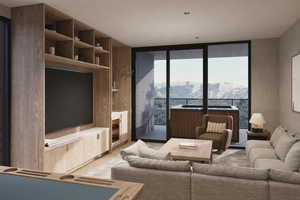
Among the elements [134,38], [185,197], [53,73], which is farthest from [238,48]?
[185,197]

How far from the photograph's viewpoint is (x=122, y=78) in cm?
642

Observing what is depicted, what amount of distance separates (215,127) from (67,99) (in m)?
3.24

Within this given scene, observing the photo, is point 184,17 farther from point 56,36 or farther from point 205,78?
point 205,78

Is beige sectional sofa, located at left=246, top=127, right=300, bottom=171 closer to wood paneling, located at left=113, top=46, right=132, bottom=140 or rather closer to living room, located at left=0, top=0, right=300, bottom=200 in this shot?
living room, located at left=0, top=0, right=300, bottom=200

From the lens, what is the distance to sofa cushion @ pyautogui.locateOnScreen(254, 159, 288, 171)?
2871 millimetres

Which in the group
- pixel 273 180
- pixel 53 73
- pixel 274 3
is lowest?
pixel 273 180

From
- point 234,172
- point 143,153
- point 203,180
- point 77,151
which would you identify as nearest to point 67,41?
point 77,151

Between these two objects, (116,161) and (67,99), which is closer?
(67,99)

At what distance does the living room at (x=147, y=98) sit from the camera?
1.96 metres

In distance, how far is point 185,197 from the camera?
201 cm

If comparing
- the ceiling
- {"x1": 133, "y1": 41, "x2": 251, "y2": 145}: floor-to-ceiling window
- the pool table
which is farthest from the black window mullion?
the pool table

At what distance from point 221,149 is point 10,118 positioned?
3.82 m

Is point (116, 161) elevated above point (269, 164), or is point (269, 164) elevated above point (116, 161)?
point (269, 164)

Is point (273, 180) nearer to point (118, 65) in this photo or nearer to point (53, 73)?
point (53, 73)
